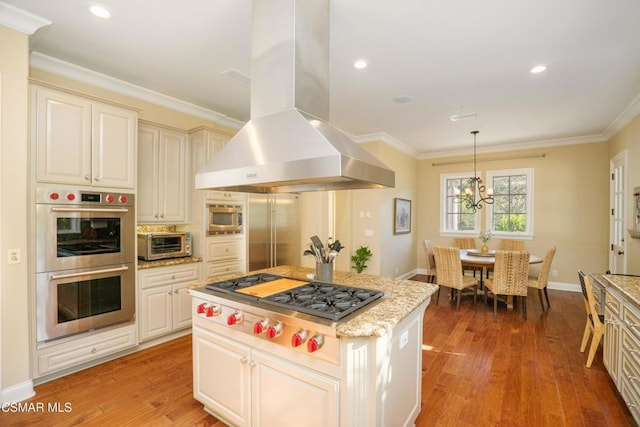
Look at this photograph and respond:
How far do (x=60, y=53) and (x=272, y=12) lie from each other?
228cm

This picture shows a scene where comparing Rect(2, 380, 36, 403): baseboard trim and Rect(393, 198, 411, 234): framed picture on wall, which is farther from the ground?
Rect(393, 198, 411, 234): framed picture on wall

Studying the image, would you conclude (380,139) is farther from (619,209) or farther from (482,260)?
(619,209)

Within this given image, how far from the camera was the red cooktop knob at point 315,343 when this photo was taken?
1425mm

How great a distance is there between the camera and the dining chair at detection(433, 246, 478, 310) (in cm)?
446

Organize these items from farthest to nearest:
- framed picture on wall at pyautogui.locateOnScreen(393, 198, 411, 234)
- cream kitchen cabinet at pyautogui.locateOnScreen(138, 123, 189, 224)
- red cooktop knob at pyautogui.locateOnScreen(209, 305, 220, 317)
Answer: framed picture on wall at pyautogui.locateOnScreen(393, 198, 411, 234), cream kitchen cabinet at pyautogui.locateOnScreen(138, 123, 189, 224), red cooktop knob at pyautogui.locateOnScreen(209, 305, 220, 317)

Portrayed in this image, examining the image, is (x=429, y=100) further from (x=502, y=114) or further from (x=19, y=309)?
(x=19, y=309)

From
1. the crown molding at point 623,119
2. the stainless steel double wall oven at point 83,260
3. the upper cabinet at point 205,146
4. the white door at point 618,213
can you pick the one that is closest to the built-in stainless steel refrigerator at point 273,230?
the upper cabinet at point 205,146

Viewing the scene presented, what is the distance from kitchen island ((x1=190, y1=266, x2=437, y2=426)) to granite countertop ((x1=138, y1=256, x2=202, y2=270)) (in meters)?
1.36

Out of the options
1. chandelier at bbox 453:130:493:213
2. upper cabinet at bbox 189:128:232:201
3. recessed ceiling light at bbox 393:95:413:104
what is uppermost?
recessed ceiling light at bbox 393:95:413:104

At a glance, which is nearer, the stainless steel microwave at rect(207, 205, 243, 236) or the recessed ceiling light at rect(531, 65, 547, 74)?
the recessed ceiling light at rect(531, 65, 547, 74)

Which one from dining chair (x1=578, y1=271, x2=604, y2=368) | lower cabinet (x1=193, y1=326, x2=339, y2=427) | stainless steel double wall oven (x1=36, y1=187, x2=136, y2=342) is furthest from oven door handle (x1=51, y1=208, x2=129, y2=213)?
dining chair (x1=578, y1=271, x2=604, y2=368)

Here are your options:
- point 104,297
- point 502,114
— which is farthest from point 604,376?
point 104,297

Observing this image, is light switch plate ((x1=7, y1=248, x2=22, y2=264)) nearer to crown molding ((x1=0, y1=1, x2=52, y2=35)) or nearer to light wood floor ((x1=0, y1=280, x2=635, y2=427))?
light wood floor ((x1=0, y1=280, x2=635, y2=427))

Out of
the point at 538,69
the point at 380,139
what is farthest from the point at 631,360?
the point at 380,139
